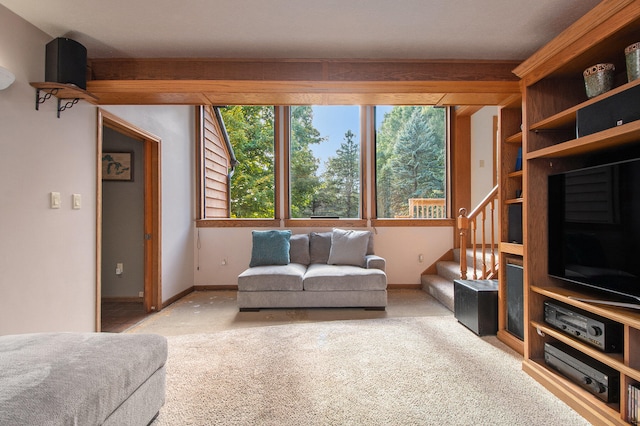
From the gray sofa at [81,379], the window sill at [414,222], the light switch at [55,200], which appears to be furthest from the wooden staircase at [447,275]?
the light switch at [55,200]

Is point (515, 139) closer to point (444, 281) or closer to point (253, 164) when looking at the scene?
point (444, 281)

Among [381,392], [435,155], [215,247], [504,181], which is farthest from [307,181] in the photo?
[381,392]

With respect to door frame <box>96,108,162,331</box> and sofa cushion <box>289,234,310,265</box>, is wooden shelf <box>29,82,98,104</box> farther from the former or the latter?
sofa cushion <box>289,234,310,265</box>

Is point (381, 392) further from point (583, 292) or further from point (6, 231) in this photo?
point (6, 231)

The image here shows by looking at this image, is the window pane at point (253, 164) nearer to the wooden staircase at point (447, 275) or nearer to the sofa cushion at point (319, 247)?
the sofa cushion at point (319, 247)

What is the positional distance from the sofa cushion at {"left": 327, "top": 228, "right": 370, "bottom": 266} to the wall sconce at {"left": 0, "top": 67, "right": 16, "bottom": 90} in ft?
11.0

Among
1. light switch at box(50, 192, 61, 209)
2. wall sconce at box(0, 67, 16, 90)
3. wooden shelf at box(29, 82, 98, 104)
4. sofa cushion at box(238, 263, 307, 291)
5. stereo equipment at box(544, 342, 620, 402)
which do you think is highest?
wooden shelf at box(29, 82, 98, 104)

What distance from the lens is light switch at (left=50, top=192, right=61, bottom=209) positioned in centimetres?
235

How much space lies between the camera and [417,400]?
6.21 ft

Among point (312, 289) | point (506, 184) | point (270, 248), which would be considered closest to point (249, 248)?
point (270, 248)

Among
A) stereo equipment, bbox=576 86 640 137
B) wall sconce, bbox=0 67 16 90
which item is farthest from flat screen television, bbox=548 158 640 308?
wall sconce, bbox=0 67 16 90

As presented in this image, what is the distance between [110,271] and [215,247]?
1.32m

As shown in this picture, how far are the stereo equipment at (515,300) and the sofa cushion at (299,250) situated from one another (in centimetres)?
243

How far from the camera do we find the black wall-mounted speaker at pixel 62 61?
2.25 metres
